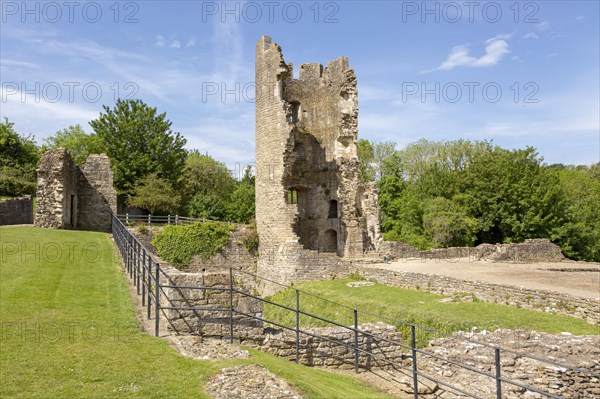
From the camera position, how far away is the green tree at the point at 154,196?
3631 cm

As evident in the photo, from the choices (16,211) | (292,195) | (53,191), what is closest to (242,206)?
(292,195)

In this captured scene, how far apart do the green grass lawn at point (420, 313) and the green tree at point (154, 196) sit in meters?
20.1

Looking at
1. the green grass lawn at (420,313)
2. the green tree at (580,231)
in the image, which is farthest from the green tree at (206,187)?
the green tree at (580,231)

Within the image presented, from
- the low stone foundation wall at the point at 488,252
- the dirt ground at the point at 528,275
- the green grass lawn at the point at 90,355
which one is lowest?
the dirt ground at the point at 528,275

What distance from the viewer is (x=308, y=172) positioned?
29016 millimetres

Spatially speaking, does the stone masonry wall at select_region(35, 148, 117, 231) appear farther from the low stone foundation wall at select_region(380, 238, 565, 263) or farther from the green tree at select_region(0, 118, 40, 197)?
the low stone foundation wall at select_region(380, 238, 565, 263)

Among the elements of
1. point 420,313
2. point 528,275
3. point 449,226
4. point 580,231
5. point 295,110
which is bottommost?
point 420,313

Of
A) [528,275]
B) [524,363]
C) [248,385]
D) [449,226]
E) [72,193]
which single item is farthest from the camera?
[449,226]

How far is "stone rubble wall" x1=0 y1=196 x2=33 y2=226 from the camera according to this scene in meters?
24.9

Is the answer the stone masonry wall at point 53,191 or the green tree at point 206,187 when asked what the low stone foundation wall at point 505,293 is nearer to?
the stone masonry wall at point 53,191

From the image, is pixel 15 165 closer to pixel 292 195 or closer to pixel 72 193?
pixel 72 193

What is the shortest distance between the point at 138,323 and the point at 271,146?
17.7m

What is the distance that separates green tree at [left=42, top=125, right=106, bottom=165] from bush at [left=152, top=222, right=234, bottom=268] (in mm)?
17014

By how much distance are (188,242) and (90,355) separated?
61.1ft
